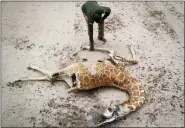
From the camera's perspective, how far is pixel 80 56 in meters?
5.72

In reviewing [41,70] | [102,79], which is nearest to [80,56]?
[41,70]

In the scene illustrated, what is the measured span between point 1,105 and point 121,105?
6.42ft

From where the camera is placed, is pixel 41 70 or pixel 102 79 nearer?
pixel 102 79

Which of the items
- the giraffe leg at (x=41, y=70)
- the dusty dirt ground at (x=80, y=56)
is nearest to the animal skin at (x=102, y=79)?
the giraffe leg at (x=41, y=70)

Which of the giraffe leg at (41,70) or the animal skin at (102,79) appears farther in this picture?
the giraffe leg at (41,70)

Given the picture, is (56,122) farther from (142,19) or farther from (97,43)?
A: (142,19)

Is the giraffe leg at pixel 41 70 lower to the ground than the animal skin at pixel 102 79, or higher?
higher

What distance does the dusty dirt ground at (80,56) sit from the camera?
471 cm

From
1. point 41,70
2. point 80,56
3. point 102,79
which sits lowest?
point 102,79

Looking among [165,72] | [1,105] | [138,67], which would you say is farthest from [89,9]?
[1,105]

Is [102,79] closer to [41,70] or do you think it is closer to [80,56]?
[80,56]

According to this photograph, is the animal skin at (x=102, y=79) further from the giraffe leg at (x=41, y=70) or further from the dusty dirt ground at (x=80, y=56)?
the dusty dirt ground at (x=80, y=56)

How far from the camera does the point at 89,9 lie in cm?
522

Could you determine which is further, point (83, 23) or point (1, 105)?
point (83, 23)
